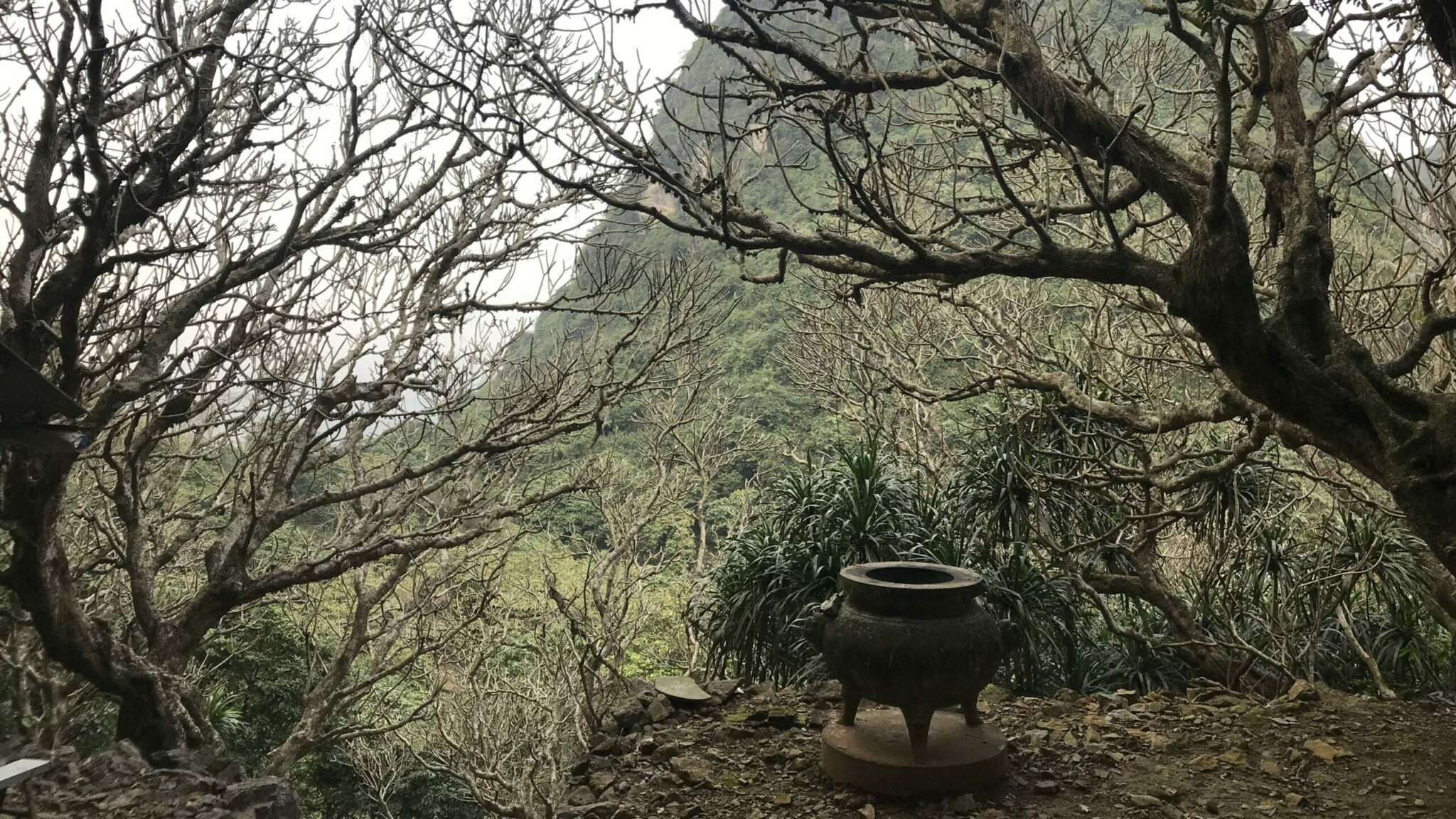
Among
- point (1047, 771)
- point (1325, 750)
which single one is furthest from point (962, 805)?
point (1325, 750)

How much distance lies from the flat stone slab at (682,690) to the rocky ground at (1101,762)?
0.21ft

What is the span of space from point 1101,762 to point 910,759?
99 cm

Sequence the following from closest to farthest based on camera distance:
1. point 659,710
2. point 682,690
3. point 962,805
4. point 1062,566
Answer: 1. point 962,805
2. point 659,710
3. point 682,690
4. point 1062,566

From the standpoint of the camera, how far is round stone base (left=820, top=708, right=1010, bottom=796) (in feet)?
11.5

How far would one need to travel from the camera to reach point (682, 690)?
494 centimetres

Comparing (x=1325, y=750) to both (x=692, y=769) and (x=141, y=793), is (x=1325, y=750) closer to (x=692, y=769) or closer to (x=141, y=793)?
(x=692, y=769)

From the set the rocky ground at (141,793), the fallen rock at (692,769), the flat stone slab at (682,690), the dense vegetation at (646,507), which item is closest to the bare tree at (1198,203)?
the dense vegetation at (646,507)

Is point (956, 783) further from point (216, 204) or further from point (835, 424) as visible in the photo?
point (835, 424)

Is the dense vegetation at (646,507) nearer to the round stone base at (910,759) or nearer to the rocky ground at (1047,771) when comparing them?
the rocky ground at (1047,771)

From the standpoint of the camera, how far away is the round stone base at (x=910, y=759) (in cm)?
349

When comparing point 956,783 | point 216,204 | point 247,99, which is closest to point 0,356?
point 216,204

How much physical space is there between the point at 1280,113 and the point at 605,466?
6.32 meters

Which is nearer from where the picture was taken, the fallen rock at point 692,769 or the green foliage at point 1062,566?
the fallen rock at point 692,769

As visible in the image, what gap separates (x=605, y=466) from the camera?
27.3 feet
